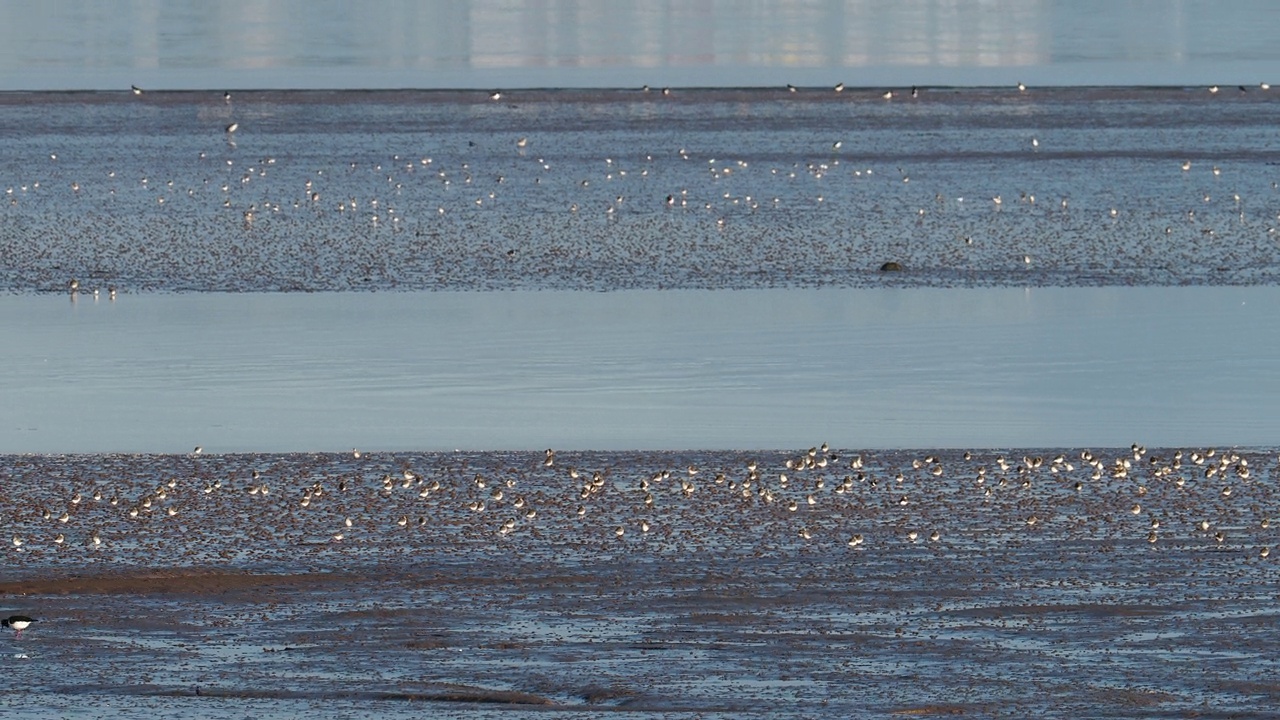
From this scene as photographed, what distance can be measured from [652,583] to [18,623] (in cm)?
257

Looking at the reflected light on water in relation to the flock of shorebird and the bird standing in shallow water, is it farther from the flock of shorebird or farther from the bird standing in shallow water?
the bird standing in shallow water

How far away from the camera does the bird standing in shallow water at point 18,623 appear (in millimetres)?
9328

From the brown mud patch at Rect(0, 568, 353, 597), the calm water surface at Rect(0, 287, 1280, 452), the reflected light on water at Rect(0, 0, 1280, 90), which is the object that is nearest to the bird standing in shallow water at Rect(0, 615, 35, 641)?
the brown mud patch at Rect(0, 568, 353, 597)

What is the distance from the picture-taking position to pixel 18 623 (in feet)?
30.7

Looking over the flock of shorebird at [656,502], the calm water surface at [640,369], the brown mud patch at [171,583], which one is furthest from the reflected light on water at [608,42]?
the brown mud patch at [171,583]

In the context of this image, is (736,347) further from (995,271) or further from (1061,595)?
(1061,595)

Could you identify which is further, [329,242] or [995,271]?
[329,242]

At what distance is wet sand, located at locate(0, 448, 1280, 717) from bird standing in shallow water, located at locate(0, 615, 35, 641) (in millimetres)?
48

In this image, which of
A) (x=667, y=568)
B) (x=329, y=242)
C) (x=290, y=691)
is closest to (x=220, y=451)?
(x=667, y=568)

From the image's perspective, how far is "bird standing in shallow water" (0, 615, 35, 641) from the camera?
9.33 metres

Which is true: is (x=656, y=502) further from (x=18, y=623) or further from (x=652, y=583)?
(x=18, y=623)

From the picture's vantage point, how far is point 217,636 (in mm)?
9344

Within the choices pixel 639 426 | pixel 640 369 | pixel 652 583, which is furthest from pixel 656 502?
pixel 640 369

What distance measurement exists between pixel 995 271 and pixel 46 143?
13.6 m
